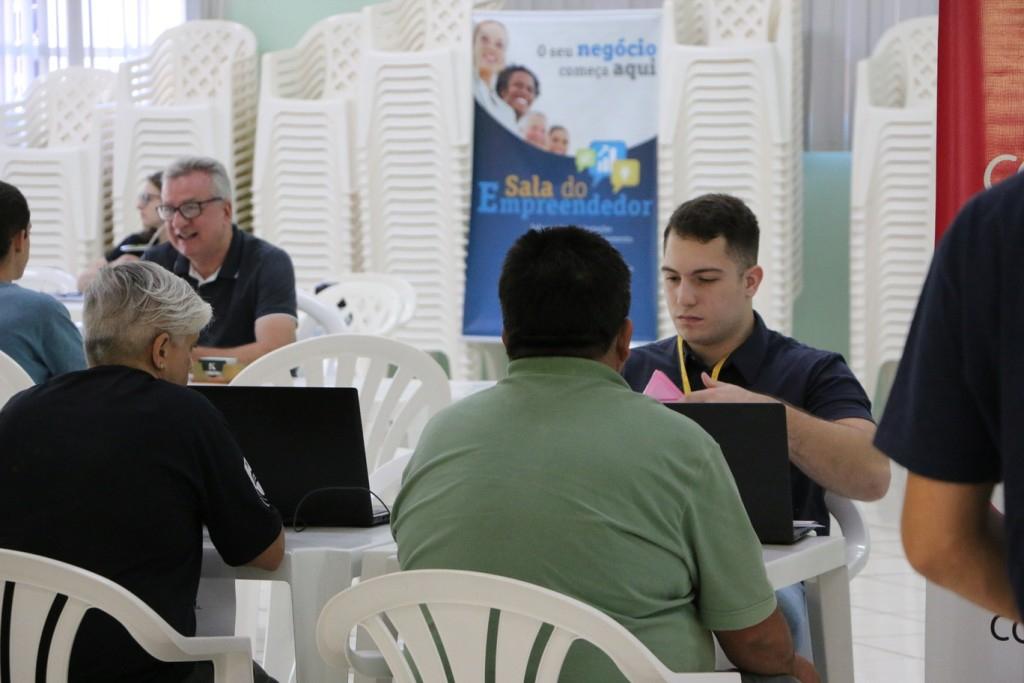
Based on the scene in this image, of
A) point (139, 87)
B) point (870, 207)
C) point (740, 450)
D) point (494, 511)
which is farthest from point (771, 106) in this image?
point (494, 511)

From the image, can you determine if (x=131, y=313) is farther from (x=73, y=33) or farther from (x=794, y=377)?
(x=73, y=33)

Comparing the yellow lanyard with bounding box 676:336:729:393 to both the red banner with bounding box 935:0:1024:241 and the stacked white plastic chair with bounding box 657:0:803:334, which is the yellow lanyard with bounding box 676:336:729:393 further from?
the stacked white plastic chair with bounding box 657:0:803:334

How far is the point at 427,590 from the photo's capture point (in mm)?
1771

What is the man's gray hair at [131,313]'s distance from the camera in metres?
2.40

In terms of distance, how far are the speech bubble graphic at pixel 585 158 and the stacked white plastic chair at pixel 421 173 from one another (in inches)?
23.1

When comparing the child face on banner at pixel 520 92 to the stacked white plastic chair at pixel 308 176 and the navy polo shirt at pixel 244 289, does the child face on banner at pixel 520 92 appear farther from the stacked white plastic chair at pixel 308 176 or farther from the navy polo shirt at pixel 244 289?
the navy polo shirt at pixel 244 289

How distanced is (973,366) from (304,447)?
63.5 inches

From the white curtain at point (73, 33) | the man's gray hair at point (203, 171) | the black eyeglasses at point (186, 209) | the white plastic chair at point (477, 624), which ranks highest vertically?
the white curtain at point (73, 33)

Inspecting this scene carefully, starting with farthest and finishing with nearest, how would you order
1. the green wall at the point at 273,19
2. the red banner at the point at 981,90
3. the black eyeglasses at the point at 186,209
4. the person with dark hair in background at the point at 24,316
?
the green wall at the point at 273,19, the black eyeglasses at the point at 186,209, the person with dark hair in background at the point at 24,316, the red banner at the point at 981,90

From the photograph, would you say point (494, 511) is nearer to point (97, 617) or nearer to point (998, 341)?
point (97, 617)

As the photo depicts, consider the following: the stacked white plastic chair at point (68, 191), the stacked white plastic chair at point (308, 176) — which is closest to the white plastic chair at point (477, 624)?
the stacked white plastic chair at point (308, 176)

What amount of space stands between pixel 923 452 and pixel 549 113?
6307 mm

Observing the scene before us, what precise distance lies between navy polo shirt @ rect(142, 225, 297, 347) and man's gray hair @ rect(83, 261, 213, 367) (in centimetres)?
199

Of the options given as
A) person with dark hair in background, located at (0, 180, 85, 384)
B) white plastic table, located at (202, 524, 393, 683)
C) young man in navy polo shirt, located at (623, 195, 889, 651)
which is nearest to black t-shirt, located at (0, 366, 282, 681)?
white plastic table, located at (202, 524, 393, 683)
